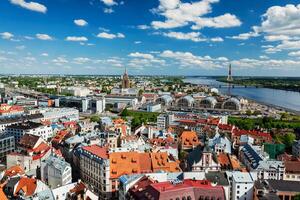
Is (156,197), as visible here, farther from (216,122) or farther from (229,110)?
(229,110)

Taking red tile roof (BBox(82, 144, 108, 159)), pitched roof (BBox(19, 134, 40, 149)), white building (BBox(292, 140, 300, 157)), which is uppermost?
red tile roof (BBox(82, 144, 108, 159))

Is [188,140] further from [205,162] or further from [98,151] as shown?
[98,151]

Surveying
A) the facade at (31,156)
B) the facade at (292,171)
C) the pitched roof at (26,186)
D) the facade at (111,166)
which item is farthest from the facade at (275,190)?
the facade at (31,156)

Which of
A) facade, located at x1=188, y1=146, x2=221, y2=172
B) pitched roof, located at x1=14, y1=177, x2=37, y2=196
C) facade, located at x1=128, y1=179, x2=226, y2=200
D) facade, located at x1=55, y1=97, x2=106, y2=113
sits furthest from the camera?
facade, located at x1=55, y1=97, x2=106, y2=113

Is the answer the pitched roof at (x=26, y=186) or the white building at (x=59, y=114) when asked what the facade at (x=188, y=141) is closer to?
the pitched roof at (x=26, y=186)

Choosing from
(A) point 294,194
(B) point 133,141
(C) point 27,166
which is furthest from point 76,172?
(A) point 294,194

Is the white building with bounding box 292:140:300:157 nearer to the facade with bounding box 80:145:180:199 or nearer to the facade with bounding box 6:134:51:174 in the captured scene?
the facade with bounding box 80:145:180:199

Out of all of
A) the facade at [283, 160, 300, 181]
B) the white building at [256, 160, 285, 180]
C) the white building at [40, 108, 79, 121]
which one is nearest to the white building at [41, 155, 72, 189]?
the white building at [256, 160, 285, 180]

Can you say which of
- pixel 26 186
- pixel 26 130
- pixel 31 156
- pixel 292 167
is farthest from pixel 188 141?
pixel 26 186
